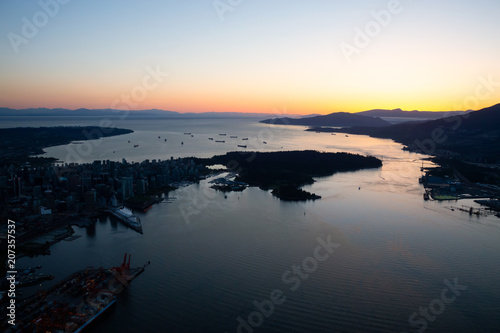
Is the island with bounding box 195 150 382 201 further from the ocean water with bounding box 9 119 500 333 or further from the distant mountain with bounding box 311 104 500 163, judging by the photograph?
the distant mountain with bounding box 311 104 500 163

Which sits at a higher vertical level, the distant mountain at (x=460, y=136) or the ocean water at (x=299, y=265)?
the distant mountain at (x=460, y=136)

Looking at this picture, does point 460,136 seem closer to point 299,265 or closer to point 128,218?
point 299,265

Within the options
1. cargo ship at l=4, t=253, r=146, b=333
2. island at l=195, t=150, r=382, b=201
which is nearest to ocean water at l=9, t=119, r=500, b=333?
cargo ship at l=4, t=253, r=146, b=333

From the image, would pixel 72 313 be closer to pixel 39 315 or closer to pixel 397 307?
pixel 39 315

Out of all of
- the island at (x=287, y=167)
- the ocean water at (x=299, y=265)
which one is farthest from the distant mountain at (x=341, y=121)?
the ocean water at (x=299, y=265)

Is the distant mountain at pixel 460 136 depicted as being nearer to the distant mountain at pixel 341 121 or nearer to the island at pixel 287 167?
the island at pixel 287 167

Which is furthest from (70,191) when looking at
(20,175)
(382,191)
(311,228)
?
(382,191)

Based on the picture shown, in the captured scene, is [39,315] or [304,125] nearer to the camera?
[39,315]
